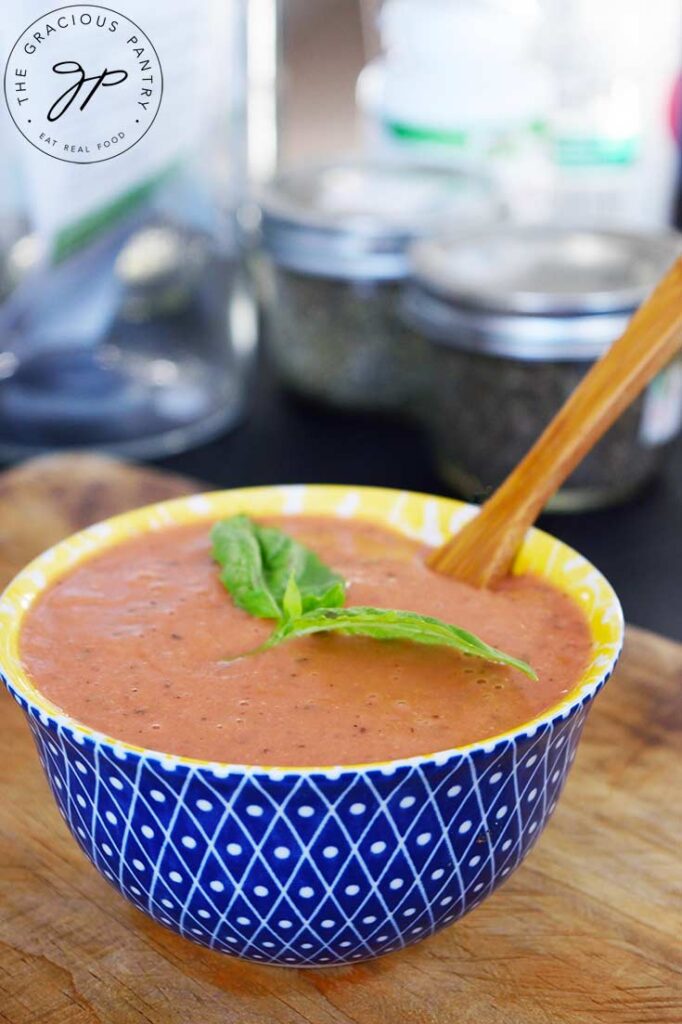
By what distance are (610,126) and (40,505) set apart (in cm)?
68

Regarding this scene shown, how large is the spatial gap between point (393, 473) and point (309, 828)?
715 mm

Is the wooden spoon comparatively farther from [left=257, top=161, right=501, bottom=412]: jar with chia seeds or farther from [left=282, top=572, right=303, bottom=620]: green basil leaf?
[left=257, top=161, right=501, bottom=412]: jar with chia seeds

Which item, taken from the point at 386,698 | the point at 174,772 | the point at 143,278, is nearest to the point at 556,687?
the point at 386,698

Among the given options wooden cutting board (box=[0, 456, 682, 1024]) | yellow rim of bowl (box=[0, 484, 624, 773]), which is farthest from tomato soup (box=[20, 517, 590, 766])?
wooden cutting board (box=[0, 456, 682, 1024])

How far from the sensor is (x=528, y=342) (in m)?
1.08

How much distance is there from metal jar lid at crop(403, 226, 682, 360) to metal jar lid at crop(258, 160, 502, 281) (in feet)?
0.15

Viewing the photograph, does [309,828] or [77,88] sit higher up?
[77,88]

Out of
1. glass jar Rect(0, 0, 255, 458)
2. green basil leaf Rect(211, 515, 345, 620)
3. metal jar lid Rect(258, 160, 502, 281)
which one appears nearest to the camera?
green basil leaf Rect(211, 515, 345, 620)

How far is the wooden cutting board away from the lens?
2.03ft

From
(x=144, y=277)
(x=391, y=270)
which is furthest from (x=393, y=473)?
(x=144, y=277)

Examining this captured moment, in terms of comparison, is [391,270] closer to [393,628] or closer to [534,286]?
[534,286]

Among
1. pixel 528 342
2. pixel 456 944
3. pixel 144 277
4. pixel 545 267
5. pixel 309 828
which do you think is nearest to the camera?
pixel 309 828

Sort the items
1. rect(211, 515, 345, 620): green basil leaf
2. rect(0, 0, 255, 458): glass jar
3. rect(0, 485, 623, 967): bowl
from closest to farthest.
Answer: rect(0, 485, 623, 967): bowl < rect(211, 515, 345, 620): green basil leaf < rect(0, 0, 255, 458): glass jar

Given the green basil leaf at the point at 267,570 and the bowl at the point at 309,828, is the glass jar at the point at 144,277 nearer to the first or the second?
the green basil leaf at the point at 267,570
